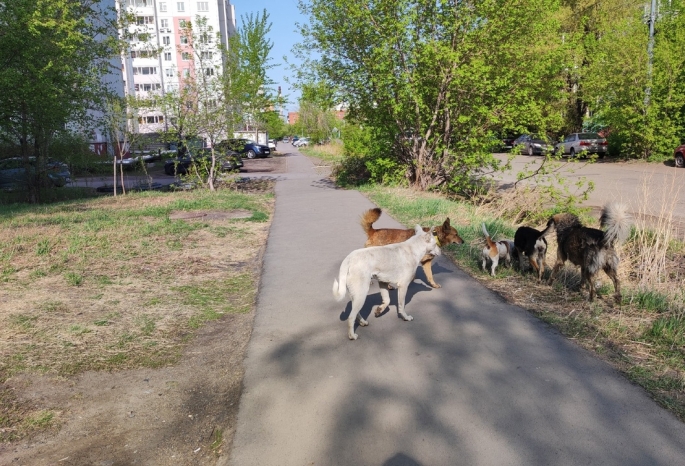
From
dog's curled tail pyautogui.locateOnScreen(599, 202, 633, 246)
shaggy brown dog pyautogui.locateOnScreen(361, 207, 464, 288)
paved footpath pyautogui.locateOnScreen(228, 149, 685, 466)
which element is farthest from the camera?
shaggy brown dog pyautogui.locateOnScreen(361, 207, 464, 288)

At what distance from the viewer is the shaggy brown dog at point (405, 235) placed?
22.2 ft

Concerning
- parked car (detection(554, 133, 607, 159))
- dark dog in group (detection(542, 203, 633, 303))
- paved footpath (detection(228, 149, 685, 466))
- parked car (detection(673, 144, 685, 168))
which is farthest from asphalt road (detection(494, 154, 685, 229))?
paved footpath (detection(228, 149, 685, 466))

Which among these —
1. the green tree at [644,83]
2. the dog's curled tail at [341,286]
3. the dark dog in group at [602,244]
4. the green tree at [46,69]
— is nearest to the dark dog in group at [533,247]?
the dark dog in group at [602,244]

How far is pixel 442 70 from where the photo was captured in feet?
A: 48.1

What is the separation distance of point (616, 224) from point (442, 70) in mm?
9968

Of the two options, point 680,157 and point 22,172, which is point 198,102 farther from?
point 680,157

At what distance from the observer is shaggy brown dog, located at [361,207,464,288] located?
6781 mm

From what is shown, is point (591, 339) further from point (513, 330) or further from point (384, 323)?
point (384, 323)

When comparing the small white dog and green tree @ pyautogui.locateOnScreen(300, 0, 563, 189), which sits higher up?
green tree @ pyautogui.locateOnScreen(300, 0, 563, 189)

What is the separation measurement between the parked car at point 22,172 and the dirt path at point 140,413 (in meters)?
16.3

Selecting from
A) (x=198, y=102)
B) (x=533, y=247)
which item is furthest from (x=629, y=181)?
(x=198, y=102)

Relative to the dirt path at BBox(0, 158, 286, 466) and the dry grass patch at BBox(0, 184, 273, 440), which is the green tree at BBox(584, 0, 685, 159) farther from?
the dirt path at BBox(0, 158, 286, 466)

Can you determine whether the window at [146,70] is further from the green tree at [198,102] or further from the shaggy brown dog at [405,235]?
the shaggy brown dog at [405,235]

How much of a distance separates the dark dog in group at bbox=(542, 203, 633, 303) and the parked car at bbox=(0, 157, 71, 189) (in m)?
17.9
